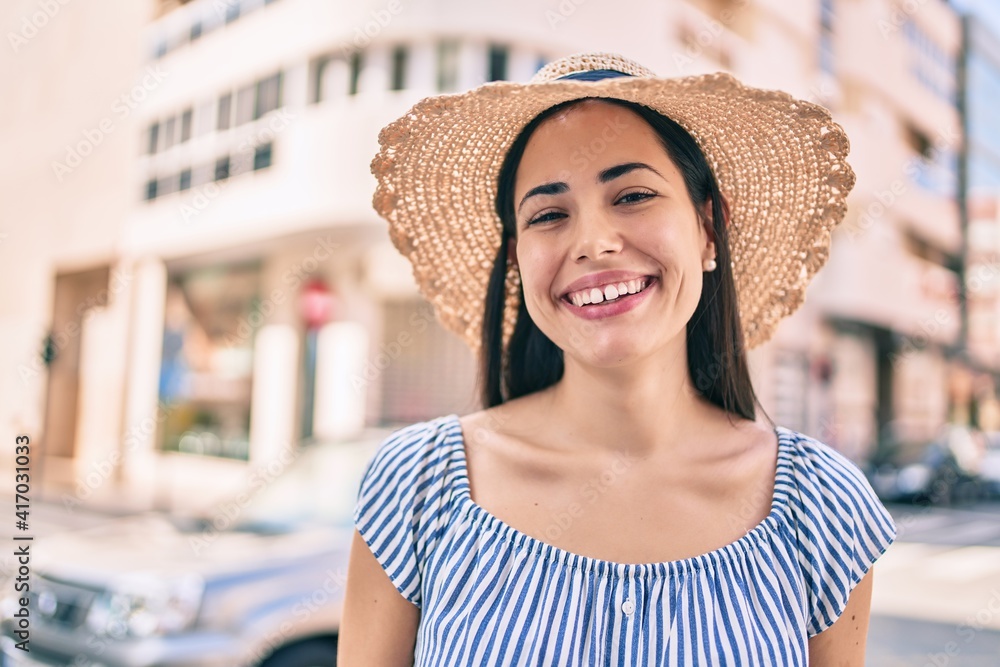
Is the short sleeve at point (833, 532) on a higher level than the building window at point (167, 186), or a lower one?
lower

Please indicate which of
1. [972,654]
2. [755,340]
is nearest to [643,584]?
[755,340]

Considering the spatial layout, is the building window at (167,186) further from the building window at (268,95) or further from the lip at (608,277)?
the lip at (608,277)

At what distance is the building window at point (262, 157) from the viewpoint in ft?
43.7

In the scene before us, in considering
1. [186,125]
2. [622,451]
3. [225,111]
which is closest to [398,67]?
[225,111]

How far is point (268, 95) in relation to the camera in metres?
13.7

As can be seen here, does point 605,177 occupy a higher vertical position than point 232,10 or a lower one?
lower

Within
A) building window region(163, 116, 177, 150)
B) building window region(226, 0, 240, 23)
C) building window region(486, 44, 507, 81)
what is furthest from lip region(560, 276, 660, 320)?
building window region(163, 116, 177, 150)

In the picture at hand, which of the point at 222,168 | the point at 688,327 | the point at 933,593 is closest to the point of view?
the point at 688,327

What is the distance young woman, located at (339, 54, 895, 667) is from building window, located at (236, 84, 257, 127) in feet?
43.6

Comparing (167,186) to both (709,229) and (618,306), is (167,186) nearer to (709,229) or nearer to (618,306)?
(709,229)

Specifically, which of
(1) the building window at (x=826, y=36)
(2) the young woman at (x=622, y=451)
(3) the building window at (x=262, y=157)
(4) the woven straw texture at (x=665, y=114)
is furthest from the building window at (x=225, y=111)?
(1) the building window at (x=826, y=36)

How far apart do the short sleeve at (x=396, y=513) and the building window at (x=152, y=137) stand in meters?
15.9

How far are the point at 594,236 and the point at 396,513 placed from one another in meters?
0.61

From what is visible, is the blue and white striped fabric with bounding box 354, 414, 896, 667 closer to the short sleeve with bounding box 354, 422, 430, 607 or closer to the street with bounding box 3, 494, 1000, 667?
the short sleeve with bounding box 354, 422, 430, 607
